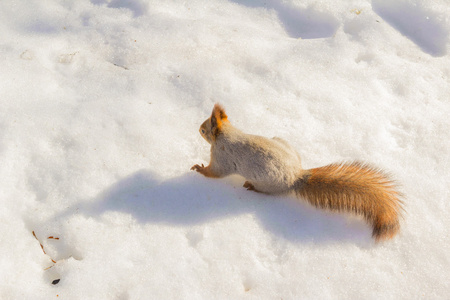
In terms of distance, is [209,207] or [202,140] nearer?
[209,207]

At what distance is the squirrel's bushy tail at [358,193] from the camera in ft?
6.32

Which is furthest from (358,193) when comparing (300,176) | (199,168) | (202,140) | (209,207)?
(202,140)

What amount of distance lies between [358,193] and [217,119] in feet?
3.13

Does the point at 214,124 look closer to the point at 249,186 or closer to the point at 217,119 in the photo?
the point at 217,119

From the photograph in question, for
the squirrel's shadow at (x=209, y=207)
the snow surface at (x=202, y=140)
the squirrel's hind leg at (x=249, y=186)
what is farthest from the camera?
the squirrel's hind leg at (x=249, y=186)

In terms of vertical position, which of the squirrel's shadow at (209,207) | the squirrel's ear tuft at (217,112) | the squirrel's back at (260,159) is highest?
the squirrel's ear tuft at (217,112)

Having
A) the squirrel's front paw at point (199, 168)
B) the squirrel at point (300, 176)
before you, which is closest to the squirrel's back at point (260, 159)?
the squirrel at point (300, 176)

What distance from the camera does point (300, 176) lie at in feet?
6.88

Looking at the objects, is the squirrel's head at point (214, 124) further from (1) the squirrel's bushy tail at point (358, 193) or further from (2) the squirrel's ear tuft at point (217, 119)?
(1) the squirrel's bushy tail at point (358, 193)

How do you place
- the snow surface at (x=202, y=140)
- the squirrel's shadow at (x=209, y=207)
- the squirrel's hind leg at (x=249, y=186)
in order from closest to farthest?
the snow surface at (x=202, y=140) < the squirrel's shadow at (x=209, y=207) < the squirrel's hind leg at (x=249, y=186)

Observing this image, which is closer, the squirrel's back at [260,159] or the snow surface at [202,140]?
the snow surface at [202,140]

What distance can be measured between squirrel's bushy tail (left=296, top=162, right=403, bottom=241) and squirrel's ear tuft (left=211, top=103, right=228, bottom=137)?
629mm

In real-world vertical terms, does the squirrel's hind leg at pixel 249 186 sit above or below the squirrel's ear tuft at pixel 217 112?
below

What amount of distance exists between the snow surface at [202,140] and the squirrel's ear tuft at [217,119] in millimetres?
319
